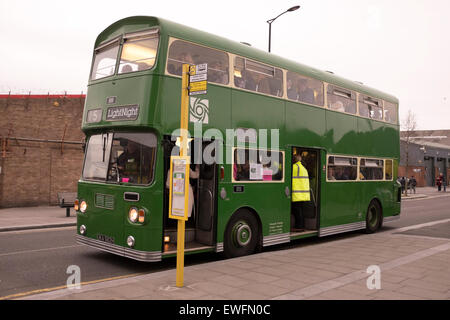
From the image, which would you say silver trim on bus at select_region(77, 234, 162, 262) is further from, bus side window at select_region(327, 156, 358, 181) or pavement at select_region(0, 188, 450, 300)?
bus side window at select_region(327, 156, 358, 181)

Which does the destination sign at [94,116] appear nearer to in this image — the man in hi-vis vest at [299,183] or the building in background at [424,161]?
the man in hi-vis vest at [299,183]

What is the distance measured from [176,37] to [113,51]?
1.40 m

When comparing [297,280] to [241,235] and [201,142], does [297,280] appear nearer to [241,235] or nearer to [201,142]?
[241,235]

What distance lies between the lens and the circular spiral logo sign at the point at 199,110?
741cm

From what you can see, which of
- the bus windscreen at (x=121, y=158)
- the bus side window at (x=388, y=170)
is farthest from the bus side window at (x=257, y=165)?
the bus side window at (x=388, y=170)

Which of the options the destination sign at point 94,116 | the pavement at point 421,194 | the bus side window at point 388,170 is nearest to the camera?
the destination sign at point 94,116

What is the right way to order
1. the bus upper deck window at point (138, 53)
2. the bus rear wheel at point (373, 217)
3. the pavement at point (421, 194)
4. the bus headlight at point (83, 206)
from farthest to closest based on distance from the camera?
the pavement at point (421, 194)
the bus rear wheel at point (373, 217)
the bus headlight at point (83, 206)
the bus upper deck window at point (138, 53)

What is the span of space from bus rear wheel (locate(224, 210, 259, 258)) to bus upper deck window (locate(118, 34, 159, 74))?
3.35m

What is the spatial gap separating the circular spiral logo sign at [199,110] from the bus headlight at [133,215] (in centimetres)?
183

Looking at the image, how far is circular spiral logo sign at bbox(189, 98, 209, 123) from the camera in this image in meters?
7.41

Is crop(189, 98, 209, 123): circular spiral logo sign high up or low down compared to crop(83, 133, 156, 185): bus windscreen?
up

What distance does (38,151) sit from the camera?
1812 cm

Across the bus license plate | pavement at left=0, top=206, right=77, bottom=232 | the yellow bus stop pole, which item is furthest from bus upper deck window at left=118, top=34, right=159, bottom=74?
pavement at left=0, top=206, right=77, bottom=232
